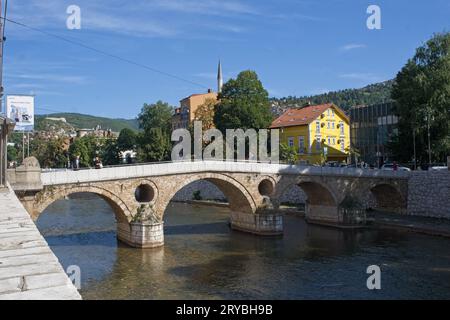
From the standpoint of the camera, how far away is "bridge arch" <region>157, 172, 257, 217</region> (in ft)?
84.8

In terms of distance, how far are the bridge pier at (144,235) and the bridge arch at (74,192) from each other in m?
0.61

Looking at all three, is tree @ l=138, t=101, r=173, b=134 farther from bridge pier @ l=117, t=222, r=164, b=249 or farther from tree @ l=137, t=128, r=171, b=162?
bridge pier @ l=117, t=222, r=164, b=249

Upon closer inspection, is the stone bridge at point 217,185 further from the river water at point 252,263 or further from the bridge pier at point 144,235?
the river water at point 252,263

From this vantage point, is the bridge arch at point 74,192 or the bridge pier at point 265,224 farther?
the bridge pier at point 265,224

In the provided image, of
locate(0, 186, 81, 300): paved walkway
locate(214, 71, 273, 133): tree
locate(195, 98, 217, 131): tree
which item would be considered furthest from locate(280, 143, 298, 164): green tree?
locate(0, 186, 81, 300): paved walkway

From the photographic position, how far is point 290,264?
20516 millimetres

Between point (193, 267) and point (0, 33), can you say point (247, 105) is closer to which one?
point (193, 267)

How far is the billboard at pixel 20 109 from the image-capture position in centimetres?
1916

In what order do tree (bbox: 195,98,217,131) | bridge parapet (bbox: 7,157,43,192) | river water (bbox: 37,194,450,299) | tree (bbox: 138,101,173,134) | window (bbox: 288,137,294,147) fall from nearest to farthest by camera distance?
river water (bbox: 37,194,450,299)
bridge parapet (bbox: 7,157,43,192)
window (bbox: 288,137,294,147)
tree (bbox: 195,98,217,131)
tree (bbox: 138,101,173,134)

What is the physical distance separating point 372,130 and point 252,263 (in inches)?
1819

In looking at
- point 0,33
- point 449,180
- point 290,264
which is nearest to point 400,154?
point 449,180

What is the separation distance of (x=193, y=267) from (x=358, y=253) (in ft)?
27.8

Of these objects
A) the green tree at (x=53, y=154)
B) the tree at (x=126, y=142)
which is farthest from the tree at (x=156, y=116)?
the green tree at (x=53, y=154)

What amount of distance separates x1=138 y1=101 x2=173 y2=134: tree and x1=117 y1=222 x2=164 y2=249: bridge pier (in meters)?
51.2
